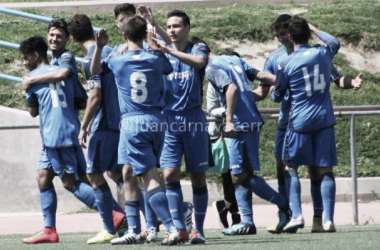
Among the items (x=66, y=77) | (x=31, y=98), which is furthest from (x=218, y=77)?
(x=31, y=98)

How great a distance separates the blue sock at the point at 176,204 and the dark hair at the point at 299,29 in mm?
1985

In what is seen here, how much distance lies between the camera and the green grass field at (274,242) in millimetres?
9875

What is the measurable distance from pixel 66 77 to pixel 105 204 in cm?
127

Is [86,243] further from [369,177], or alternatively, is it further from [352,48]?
[352,48]

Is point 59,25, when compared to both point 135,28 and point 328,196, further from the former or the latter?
point 328,196

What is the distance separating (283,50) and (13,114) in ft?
17.1

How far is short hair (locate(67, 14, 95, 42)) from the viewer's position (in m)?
11.1

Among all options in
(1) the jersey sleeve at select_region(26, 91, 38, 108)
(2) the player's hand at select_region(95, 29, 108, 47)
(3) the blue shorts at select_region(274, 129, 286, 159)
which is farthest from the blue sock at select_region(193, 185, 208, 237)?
(1) the jersey sleeve at select_region(26, 91, 38, 108)

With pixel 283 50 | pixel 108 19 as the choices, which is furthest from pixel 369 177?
pixel 108 19

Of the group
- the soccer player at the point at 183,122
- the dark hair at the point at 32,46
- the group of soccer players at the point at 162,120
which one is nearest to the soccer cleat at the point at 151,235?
the group of soccer players at the point at 162,120

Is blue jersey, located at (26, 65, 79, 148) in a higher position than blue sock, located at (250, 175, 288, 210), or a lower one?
higher

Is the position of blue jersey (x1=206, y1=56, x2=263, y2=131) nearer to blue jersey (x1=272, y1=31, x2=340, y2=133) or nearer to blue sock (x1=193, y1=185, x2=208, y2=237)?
blue jersey (x1=272, y1=31, x2=340, y2=133)

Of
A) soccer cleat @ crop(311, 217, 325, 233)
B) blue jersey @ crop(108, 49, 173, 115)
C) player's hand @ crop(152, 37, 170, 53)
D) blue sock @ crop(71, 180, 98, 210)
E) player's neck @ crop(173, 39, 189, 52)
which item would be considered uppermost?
player's hand @ crop(152, 37, 170, 53)

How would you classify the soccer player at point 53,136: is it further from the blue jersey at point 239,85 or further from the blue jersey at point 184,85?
the blue jersey at point 239,85
